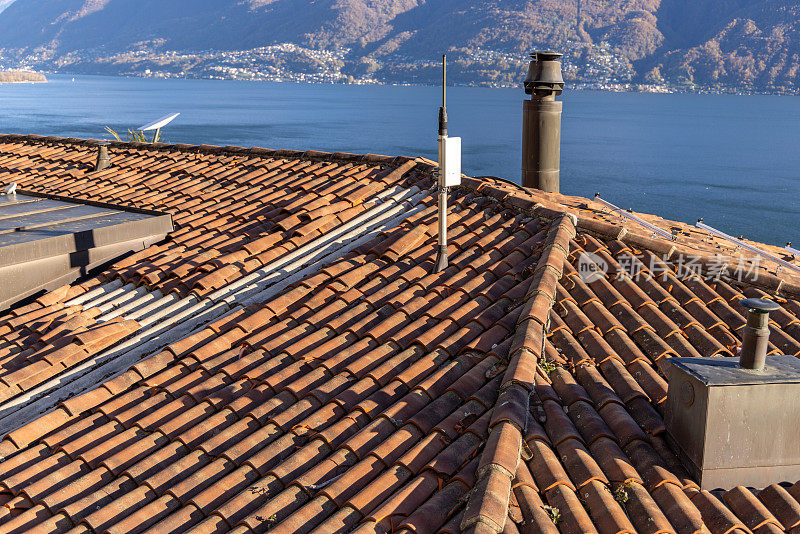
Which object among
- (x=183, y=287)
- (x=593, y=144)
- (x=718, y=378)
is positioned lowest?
(x=593, y=144)

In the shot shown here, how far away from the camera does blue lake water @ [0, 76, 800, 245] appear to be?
220ft

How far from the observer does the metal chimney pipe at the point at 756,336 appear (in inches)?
172

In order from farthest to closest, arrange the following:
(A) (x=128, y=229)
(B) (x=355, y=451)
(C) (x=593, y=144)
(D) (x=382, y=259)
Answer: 1. (C) (x=593, y=144)
2. (A) (x=128, y=229)
3. (D) (x=382, y=259)
4. (B) (x=355, y=451)

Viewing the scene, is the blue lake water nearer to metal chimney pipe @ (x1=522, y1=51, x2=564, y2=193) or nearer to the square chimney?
metal chimney pipe @ (x1=522, y1=51, x2=564, y2=193)

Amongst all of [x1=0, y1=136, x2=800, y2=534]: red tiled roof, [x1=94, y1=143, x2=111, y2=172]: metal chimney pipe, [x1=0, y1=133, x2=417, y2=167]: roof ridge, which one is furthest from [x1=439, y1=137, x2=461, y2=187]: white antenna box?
[x1=94, y1=143, x2=111, y2=172]: metal chimney pipe

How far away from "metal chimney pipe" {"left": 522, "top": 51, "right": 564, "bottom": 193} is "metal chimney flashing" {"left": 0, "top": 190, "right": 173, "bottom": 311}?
6.78 metres

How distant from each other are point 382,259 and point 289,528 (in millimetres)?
3892

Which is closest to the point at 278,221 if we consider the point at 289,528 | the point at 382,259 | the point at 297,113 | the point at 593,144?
the point at 382,259

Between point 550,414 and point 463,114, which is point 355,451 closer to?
point 550,414

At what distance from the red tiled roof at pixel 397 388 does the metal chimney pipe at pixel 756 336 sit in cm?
78

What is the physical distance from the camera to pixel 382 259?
7699 mm

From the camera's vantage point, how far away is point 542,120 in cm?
1291

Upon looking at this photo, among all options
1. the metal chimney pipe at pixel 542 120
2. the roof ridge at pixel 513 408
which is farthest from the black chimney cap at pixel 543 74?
the roof ridge at pixel 513 408

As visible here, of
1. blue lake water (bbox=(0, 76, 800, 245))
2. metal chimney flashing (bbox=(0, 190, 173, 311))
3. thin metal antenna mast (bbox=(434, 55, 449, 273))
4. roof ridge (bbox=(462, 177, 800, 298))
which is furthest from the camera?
blue lake water (bbox=(0, 76, 800, 245))
